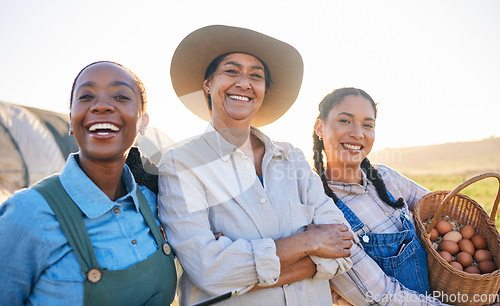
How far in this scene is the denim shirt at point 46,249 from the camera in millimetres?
1468

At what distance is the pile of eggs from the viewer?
107 inches

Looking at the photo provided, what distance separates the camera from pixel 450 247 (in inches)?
111

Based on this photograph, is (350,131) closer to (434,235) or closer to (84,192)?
(434,235)

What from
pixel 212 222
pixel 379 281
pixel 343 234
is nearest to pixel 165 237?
pixel 212 222

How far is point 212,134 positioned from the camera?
240cm

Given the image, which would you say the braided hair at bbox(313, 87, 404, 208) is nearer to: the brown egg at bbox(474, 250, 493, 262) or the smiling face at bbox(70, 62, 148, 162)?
the brown egg at bbox(474, 250, 493, 262)

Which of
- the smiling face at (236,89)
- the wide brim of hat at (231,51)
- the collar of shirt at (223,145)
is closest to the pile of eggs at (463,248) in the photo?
the collar of shirt at (223,145)

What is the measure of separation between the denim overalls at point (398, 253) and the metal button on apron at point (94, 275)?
5.94ft

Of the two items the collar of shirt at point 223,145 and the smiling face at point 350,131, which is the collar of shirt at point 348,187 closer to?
the smiling face at point 350,131

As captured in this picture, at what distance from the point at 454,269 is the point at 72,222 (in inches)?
99.2

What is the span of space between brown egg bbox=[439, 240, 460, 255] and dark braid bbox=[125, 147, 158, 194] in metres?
2.39

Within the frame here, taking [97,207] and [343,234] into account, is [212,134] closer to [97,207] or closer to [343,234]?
[97,207]

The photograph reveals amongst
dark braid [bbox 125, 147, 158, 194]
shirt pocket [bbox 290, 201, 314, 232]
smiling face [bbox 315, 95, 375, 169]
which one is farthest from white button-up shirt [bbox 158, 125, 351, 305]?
smiling face [bbox 315, 95, 375, 169]

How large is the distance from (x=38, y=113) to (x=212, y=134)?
8753 millimetres
